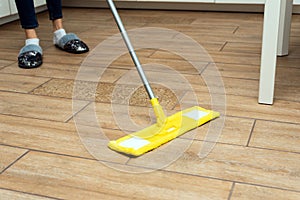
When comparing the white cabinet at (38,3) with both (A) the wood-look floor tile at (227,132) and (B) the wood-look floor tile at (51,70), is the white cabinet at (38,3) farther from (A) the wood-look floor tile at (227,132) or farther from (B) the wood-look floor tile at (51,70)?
(A) the wood-look floor tile at (227,132)

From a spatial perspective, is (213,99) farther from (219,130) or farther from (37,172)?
(37,172)

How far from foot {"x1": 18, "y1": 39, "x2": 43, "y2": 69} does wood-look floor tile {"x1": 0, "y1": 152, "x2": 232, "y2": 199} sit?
29.7 inches

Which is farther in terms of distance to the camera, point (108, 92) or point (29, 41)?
point (29, 41)

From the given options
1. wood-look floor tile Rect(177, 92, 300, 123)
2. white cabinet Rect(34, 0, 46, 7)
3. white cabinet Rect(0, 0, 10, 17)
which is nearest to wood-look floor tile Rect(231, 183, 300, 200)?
wood-look floor tile Rect(177, 92, 300, 123)

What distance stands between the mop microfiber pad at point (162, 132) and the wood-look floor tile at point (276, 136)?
0.13m

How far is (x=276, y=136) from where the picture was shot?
1.08m

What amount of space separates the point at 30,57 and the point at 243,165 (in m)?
1.02

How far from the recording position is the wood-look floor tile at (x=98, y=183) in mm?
861

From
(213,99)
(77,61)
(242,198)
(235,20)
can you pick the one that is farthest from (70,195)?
(235,20)

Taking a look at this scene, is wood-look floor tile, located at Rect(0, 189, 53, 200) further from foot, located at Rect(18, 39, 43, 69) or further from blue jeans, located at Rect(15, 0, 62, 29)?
blue jeans, located at Rect(15, 0, 62, 29)

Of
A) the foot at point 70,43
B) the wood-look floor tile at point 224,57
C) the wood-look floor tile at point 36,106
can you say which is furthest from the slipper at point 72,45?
the wood-look floor tile at point 36,106

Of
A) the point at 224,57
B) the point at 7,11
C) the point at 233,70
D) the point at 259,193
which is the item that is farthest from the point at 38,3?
the point at 259,193

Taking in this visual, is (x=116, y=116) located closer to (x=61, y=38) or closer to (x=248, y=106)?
(x=248, y=106)

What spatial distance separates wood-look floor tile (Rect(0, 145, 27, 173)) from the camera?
991 millimetres
